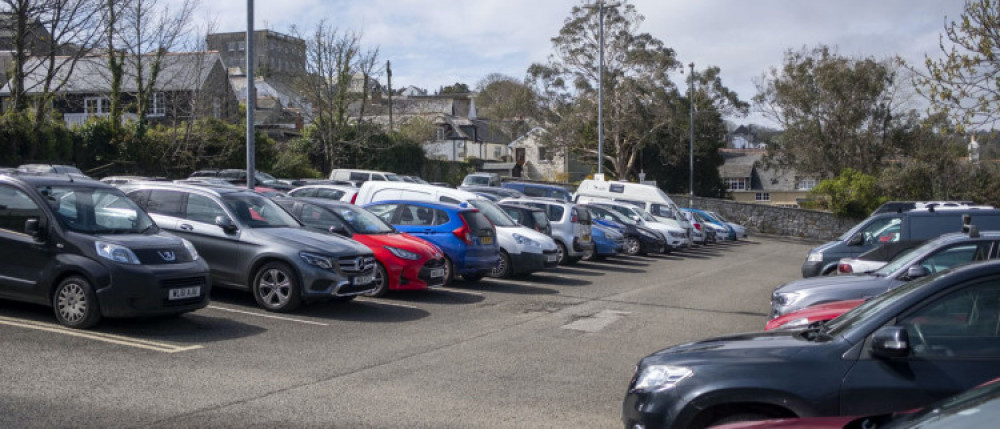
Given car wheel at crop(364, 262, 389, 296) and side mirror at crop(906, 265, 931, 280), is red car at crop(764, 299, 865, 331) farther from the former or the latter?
car wheel at crop(364, 262, 389, 296)

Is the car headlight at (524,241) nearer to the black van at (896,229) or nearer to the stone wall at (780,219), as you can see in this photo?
the black van at (896,229)

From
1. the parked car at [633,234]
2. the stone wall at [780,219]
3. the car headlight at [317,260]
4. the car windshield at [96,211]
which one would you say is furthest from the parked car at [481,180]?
the car windshield at [96,211]

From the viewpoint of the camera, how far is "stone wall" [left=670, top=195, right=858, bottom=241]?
172 ft

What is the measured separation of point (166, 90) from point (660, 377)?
39627 millimetres

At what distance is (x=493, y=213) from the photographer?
18.7 metres

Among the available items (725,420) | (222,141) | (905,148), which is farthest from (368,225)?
(905,148)

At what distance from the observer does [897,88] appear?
56.2 m

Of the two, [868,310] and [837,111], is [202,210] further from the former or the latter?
[837,111]

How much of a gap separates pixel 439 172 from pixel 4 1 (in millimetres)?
31273

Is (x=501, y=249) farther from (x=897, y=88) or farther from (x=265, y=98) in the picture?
(x=265, y=98)

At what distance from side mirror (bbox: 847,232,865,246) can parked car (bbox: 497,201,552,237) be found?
6.49 m

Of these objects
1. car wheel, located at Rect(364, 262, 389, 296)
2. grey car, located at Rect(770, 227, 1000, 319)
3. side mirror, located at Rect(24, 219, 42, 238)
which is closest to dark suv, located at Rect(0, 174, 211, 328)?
side mirror, located at Rect(24, 219, 42, 238)

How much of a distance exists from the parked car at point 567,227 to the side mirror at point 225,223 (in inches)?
379

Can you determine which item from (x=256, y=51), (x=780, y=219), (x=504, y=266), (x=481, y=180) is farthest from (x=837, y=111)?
(x=256, y=51)
